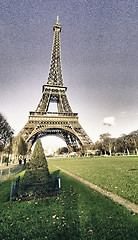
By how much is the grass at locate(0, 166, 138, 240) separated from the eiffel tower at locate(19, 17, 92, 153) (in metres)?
33.6

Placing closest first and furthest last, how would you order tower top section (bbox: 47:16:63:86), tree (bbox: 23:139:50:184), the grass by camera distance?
the grass → tree (bbox: 23:139:50:184) → tower top section (bbox: 47:16:63:86)

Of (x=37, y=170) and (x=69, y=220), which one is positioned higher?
(x=37, y=170)

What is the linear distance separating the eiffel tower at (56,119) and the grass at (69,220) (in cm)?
3356

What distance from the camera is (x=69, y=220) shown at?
147 inches

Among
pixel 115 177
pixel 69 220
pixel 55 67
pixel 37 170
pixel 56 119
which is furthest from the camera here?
pixel 55 67

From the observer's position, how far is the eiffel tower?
132 feet

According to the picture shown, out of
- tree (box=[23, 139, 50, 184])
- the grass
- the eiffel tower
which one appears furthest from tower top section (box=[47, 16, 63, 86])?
the grass

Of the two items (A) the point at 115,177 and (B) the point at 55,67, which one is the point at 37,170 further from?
(B) the point at 55,67

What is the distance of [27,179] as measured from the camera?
5926 mm

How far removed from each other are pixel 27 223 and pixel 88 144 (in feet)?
125

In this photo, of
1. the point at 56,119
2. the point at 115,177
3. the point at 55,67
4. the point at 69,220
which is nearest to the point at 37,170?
the point at 69,220

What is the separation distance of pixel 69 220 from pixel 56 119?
40799 millimetres

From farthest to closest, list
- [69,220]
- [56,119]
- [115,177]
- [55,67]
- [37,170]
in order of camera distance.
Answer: [55,67], [56,119], [115,177], [37,170], [69,220]

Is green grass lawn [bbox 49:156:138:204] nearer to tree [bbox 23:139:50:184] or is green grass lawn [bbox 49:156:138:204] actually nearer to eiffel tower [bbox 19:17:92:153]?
tree [bbox 23:139:50:184]
